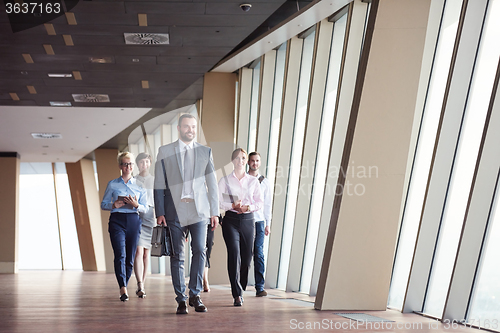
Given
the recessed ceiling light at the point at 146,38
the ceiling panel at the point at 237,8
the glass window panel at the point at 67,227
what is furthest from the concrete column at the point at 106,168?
the ceiling panel at the point at 237,8

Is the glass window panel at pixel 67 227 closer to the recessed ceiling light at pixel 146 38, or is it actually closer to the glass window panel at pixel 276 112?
the recessed ceiling light at pixel 146 38

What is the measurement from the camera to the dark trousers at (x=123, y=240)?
190 inches

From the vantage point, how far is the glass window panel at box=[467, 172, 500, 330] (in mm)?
3410

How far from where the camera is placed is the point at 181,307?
138 inches

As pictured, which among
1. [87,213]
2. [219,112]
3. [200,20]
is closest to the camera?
[200,20]

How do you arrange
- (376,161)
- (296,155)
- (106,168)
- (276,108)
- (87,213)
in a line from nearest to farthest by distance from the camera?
(376,161) → (296,155) → (276,108) → (106,168) → (87,213)

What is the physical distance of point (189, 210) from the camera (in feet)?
12.0

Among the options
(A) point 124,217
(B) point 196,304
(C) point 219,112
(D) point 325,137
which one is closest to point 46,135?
(C) point 219,112

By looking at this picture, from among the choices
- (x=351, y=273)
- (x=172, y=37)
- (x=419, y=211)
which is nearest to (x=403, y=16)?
(x=419, y=211)

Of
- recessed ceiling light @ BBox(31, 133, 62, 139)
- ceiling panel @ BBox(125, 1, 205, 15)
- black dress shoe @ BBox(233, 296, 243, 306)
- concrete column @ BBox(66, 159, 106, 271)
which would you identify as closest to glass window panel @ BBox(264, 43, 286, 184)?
ceiling panel @ BBox(125, 1, 205, 15)

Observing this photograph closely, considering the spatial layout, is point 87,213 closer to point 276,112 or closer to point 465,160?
point 276,112

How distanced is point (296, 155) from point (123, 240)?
314 cm

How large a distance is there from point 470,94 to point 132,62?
582 centimetres

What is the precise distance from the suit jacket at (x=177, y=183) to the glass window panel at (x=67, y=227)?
53.2 feet
